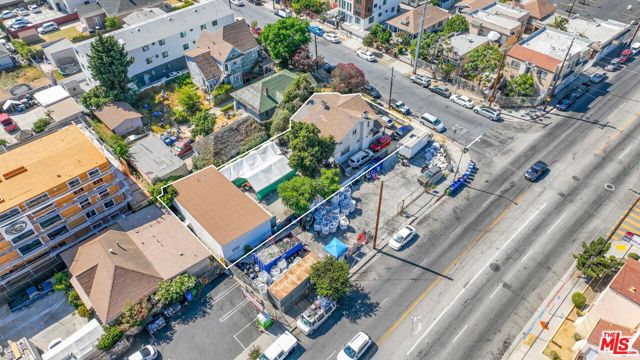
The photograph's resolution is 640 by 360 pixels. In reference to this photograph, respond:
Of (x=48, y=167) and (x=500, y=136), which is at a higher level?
(x=48, y=167)

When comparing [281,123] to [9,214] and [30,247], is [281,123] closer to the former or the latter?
[30,247]

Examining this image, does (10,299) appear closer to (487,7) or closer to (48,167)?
(48,167)

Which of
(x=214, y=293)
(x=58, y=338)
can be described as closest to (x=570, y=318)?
(x=214, y=293)

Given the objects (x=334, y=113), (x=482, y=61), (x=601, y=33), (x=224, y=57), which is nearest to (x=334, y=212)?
(x=334, y=113)

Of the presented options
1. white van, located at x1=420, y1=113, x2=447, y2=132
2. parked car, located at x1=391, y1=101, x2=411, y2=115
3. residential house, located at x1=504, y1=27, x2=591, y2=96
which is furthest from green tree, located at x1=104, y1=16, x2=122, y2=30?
residential house, located at x1=504, y1=27, x2=591, y2=96

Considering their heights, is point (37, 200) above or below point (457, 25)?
above

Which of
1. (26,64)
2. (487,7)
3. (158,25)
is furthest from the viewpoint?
(487,7)

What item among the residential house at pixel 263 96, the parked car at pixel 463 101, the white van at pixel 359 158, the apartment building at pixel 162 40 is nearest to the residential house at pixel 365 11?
the apartment building at pixel 162 40
